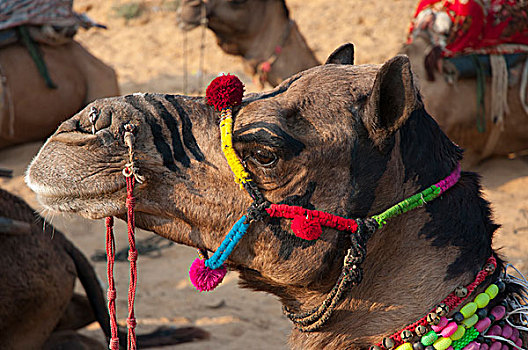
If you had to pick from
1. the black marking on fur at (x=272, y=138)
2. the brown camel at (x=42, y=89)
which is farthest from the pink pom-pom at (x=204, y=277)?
the brown camel at (x=42, y=89)

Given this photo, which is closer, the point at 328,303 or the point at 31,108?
the point at 328,303

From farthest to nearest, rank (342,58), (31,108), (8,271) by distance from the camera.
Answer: (31,108), (8,271), (342,58)

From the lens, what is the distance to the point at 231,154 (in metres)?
1.99

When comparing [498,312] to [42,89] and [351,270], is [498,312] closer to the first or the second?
[351,270]

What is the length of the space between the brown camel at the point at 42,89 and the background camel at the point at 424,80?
1545 millimetres

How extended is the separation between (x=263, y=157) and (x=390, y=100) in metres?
0.45

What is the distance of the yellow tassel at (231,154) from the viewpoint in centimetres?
199

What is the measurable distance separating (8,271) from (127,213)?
76.7 inches

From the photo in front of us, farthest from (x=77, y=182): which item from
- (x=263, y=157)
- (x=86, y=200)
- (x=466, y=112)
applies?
(x=466, y=112)

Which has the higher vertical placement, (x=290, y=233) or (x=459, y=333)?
(x=290, y=233)

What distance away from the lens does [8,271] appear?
3.61 m

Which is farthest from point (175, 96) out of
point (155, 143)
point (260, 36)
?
point (260, 36)

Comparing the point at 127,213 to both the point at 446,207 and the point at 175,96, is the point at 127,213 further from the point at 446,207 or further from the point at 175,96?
the point at 446,207

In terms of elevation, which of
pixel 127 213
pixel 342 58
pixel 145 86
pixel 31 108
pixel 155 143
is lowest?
pixel 145 86
